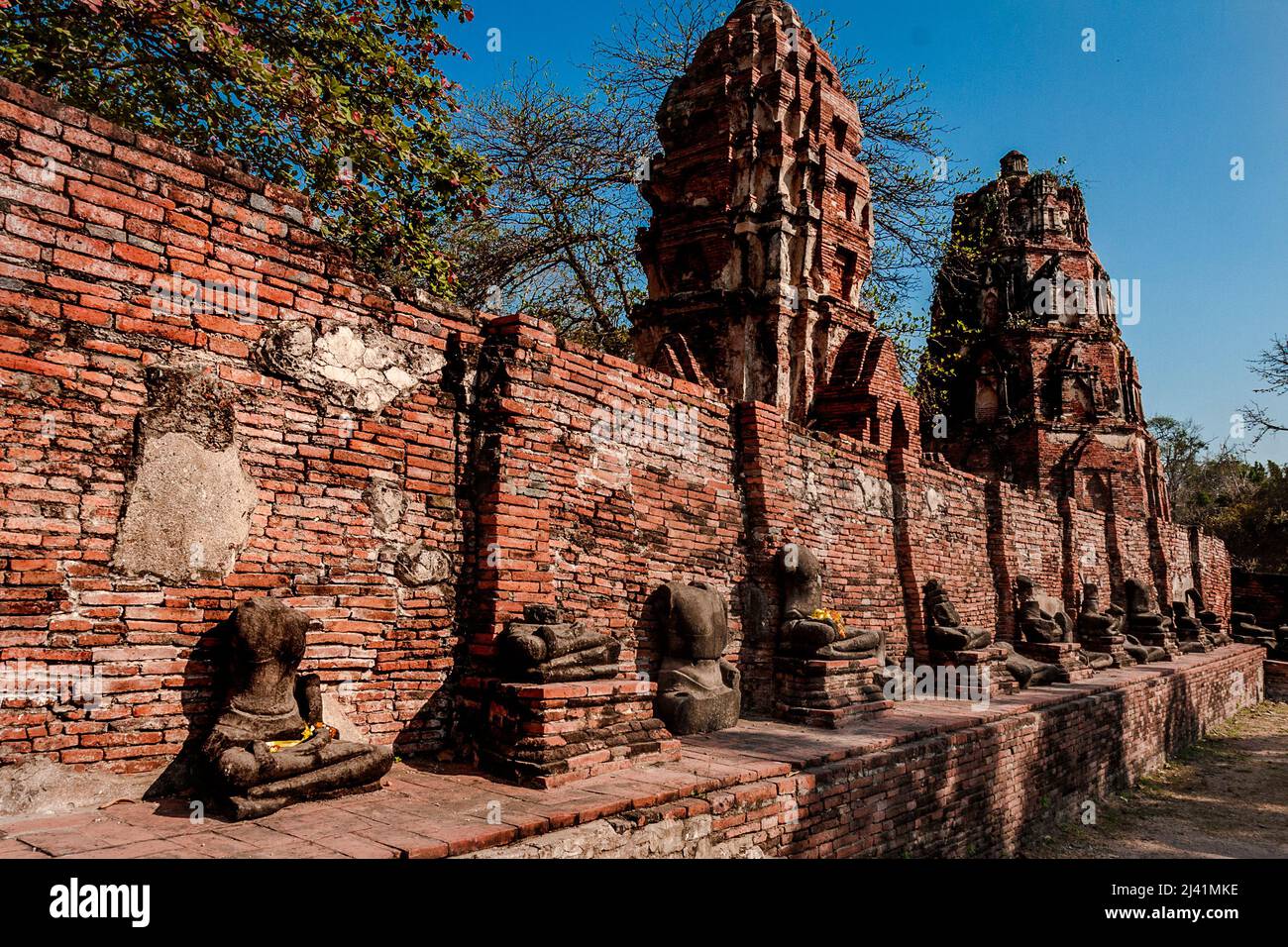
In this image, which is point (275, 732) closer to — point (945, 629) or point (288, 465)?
point (288, 465)

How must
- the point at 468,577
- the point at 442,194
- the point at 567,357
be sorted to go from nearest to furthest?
the point at 468,577
the point at 567,357
the point at 442,194

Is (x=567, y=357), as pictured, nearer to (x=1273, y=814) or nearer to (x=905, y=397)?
(x=905, y=397)

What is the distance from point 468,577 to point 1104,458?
78.2 ft

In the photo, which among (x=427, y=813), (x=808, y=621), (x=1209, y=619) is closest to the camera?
(x=427, y=813)

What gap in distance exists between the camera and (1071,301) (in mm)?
26516

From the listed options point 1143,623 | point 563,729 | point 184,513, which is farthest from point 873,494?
point 1143,623

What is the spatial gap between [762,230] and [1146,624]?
11260 mm

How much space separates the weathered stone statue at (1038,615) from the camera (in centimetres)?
1281

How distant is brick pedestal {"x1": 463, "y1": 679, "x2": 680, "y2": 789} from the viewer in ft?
16.0

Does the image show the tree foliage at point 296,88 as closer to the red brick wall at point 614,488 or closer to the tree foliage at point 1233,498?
the red brick wall at point 614,488

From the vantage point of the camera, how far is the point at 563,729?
502cm

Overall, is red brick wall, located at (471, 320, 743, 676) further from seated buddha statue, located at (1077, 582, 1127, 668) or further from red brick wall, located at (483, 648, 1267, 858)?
seated buddha statue, located at (1077, 582, 1127, 668)

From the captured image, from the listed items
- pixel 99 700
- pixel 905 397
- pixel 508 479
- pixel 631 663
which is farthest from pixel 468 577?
pixel 905 397

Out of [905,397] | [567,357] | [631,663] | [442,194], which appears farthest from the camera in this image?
[905,397]
